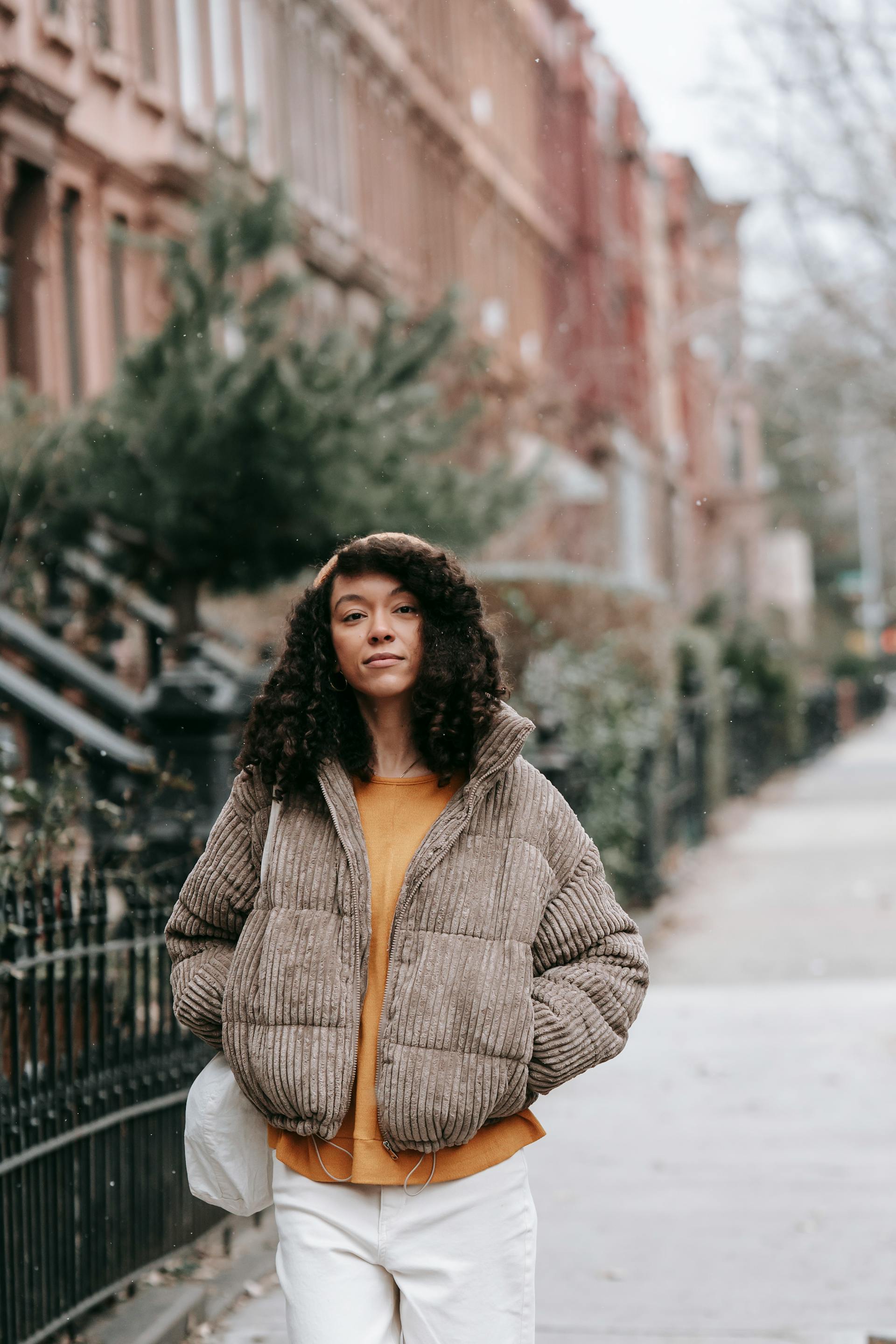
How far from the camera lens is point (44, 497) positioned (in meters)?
8.86

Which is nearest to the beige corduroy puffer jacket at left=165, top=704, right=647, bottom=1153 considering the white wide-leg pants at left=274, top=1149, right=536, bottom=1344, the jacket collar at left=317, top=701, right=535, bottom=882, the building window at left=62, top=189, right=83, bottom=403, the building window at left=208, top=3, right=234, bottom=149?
the jacket collar at left=317, top=701, right=535, bottom=882

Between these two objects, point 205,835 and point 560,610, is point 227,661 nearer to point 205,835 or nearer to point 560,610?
point 560,610

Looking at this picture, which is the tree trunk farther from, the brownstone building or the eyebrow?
the eyebrow

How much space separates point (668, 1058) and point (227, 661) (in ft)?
12.1

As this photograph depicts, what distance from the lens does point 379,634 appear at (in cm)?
283

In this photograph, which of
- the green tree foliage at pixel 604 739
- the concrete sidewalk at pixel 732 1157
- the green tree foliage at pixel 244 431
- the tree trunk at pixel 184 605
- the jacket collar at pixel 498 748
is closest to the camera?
the jacket collar at pixel 498 748

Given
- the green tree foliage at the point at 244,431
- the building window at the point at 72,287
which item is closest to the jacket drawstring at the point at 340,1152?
the green tree foliage at the point at 244,431

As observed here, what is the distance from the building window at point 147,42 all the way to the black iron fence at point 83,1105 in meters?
10.5

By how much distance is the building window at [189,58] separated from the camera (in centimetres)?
1485

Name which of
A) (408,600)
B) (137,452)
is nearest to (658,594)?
(137,452)

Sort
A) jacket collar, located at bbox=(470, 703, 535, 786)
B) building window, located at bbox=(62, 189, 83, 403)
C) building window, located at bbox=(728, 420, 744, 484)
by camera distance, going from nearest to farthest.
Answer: jacket collar, located at bbox=(470, 703, 535, 786), building window, located at bbox=(62, 189, 83, 403), building window, located at bbox=(728, 420, 744, 484)

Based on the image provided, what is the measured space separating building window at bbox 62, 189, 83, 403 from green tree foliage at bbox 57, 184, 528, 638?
11.8 feet

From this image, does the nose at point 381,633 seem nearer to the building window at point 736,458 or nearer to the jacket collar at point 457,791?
the jacket collar at point 457,791

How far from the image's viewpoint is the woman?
105 inches
